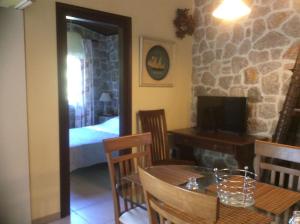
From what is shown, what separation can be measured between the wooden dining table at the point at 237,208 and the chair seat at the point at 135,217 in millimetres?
129

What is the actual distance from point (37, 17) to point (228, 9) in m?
1.68

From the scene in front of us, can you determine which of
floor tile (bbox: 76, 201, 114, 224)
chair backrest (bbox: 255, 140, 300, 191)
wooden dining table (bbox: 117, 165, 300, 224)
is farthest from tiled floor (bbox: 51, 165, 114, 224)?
chair backrest (bbox: 255, 140, 300, 191)

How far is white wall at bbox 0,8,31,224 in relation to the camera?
2375mm

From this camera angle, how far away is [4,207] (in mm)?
2645

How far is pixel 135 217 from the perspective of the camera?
172 centimetres

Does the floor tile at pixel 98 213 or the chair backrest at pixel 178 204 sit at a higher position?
the chair backrest at pixel 178 204

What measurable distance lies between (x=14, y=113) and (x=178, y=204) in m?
1.96

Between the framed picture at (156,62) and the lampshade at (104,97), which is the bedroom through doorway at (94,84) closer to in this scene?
the lampshade at (104,97)

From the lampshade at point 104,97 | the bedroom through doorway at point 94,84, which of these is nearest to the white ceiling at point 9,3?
the bedroom through doorway at point 94,84

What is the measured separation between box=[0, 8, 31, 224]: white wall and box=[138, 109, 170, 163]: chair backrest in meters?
1.36

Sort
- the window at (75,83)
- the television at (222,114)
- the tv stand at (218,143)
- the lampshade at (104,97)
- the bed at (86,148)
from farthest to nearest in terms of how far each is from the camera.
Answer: the lampshade at (104,97) → the window at (75,83) → the bed at (86,148) → the television at (222,114) → the tv stand at (218,143)

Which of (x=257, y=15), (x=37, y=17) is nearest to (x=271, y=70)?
(x=257, y=15)

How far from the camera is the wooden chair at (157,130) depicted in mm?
3297

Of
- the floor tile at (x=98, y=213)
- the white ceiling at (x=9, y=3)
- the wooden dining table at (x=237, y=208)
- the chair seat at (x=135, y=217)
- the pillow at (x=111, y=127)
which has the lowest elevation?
the floor tile at (x=98, y=213)
